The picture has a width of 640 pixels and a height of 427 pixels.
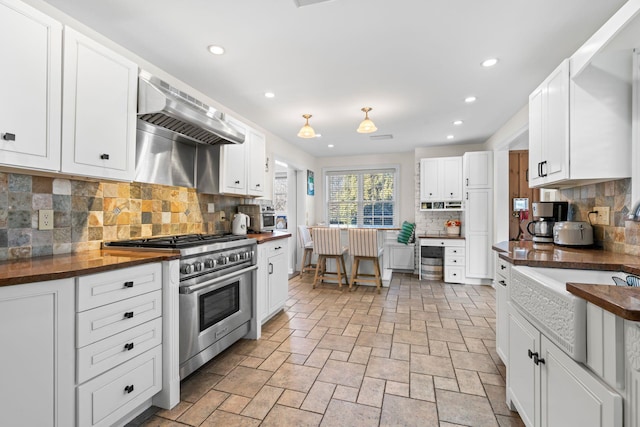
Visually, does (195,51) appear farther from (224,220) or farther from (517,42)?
(517,42)

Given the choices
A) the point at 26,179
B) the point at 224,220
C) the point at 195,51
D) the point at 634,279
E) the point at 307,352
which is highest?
the point at 195,51

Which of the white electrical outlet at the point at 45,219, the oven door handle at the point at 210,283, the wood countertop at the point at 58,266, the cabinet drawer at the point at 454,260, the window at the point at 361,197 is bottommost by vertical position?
the cabinet drawer at the point at 454,260

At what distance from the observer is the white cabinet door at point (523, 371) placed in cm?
142

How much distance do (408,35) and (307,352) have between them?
2.63 meters

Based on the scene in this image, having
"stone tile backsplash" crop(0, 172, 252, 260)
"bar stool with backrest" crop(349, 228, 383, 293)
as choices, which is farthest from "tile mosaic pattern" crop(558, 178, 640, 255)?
"stone tile backsplash" crop(0, 172, 252, 260)

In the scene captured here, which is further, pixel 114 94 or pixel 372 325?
pixel 372 325

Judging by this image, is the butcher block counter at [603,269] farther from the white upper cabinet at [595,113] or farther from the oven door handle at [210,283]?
the oven door handle at [210,283]

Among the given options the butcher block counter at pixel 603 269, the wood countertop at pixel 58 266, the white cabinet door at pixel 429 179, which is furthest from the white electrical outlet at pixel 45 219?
the white cabinet door at pixel 429 179

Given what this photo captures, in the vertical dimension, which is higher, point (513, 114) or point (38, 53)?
point (513, 114)

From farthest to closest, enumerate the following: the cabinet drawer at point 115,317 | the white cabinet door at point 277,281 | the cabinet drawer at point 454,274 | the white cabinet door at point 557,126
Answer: the cabinet drawer at point 454,274 → the white cabinet door at point 277,281 → the white cabinet door at point 557,126 → the cabinet drawer at point 115,317

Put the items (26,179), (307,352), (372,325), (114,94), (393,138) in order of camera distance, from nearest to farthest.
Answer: (26,179)
(114,94)
(307,352)
(372,325)
(393,138)

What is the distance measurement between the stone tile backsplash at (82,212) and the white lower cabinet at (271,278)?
817 millimetres

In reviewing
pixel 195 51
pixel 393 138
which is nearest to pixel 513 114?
pixel 393 138

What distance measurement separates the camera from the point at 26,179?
176 cm
